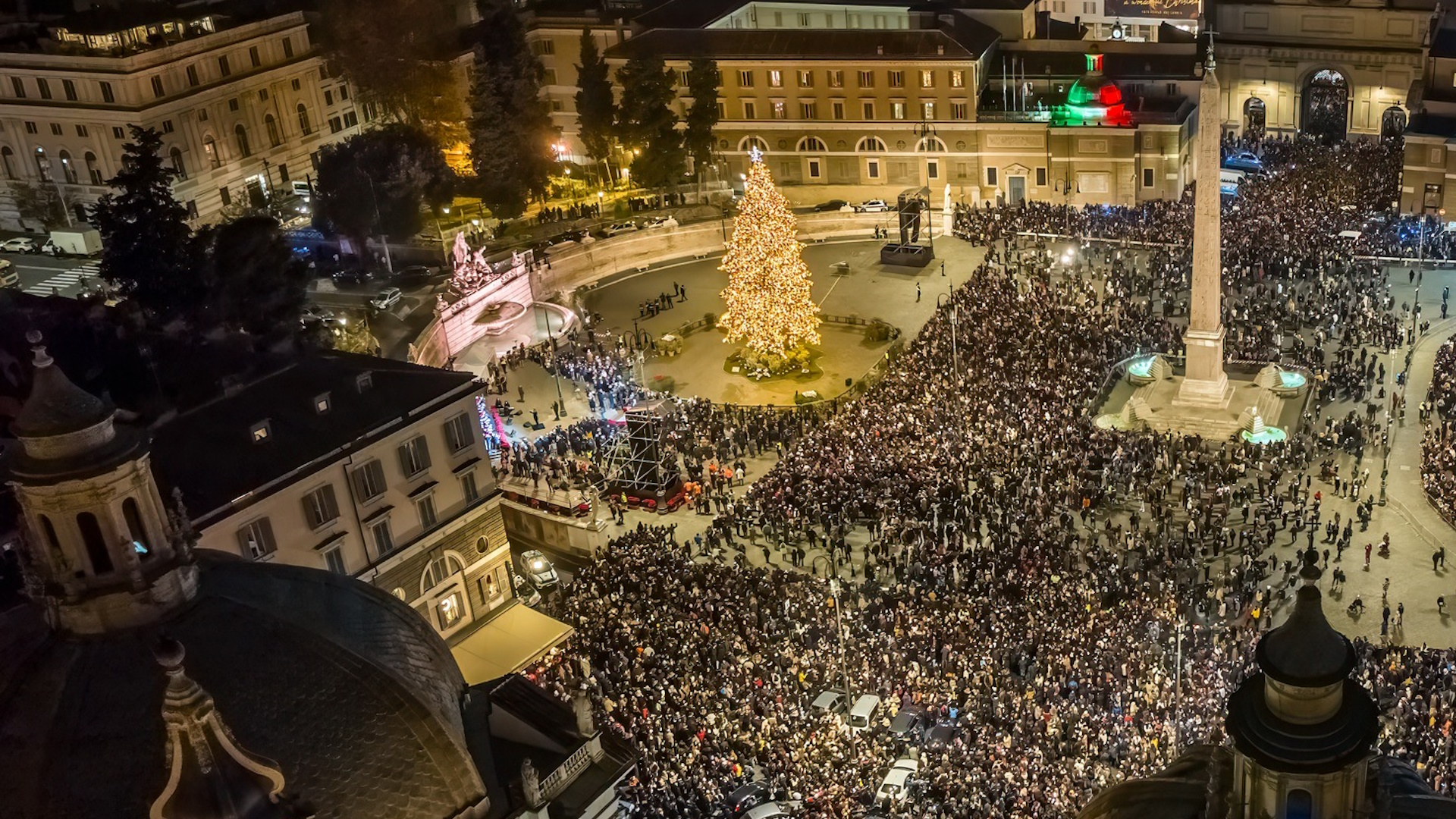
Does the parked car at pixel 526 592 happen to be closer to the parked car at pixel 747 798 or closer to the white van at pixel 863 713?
the white van at pixel 863 713

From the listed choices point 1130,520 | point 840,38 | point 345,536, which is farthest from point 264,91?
point 1130,520

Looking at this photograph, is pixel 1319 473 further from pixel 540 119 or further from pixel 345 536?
pixel 540 119

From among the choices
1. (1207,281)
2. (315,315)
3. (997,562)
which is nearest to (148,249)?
(315,315)

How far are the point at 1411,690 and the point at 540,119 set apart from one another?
56.3 meters

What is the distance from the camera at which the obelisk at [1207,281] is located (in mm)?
47656

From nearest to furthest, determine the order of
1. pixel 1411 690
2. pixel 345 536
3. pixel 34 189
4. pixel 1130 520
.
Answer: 1. pixel 1411 690
2. pixel 345 536
3. pixel 1130 520
4. pixel 34 189

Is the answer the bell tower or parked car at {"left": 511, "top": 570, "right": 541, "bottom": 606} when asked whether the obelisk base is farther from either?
the bell tower

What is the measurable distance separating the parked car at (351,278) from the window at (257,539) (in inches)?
1232

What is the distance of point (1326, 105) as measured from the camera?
8425 cm

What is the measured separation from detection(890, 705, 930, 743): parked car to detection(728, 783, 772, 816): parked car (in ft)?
11.1

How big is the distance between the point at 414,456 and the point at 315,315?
23.3 m

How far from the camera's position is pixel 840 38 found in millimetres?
79812

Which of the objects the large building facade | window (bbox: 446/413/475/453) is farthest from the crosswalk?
window (bbox: 446/413/475/453)

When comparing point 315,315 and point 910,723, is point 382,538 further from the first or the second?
point 315,315
